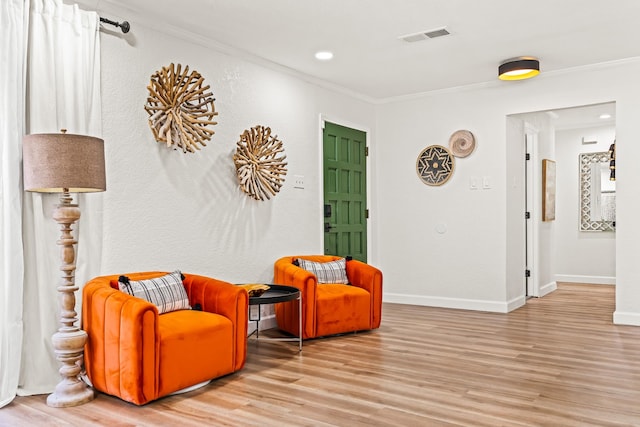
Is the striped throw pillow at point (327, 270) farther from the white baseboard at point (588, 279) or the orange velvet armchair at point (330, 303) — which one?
the white baseboard at point (588, 279)

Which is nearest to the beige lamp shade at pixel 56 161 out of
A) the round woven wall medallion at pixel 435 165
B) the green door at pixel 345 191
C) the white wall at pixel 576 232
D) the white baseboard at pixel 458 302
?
the green door at pixel 345 191

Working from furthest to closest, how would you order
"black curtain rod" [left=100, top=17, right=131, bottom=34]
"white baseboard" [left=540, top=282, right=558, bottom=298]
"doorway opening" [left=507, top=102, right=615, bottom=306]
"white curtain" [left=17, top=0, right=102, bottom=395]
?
"white baseboard" [left=540, top=282, right=558, bottom=298]
"doorway opening" [left=507, top=102, right=615, bottom=306]
"black curtain rod" [left=100, top=17, right=131, bottom=34]
"white curtain" [left=17, top=0, right=102, bottom=395]

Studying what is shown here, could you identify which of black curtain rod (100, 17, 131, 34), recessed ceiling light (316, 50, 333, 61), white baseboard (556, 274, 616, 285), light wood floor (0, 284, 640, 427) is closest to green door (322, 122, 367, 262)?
recessed ceiling light (316, 50, 333, 61)

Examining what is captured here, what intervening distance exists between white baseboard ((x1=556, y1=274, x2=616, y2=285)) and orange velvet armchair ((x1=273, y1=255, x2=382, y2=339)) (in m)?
4.91

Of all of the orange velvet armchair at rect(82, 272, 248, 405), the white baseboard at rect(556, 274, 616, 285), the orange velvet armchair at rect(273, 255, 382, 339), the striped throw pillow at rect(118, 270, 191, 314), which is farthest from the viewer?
the white baseboard at rect(556, 274, 616, 285)

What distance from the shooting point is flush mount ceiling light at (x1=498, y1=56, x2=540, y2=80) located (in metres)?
5.01

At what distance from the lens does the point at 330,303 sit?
459 centimetres

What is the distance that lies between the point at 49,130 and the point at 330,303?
2.51 metres

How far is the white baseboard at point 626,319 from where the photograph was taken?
5.07 meters

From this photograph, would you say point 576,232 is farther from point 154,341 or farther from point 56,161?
point 56,161

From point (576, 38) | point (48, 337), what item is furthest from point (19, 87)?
point (576, 38)

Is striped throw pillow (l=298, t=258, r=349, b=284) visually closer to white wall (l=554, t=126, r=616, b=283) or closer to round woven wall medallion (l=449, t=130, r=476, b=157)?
round woven wall medallion (l=449, t=130, r=476, b=157)

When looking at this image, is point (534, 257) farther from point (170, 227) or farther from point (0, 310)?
point (0, 310)

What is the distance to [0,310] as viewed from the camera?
3045mm
